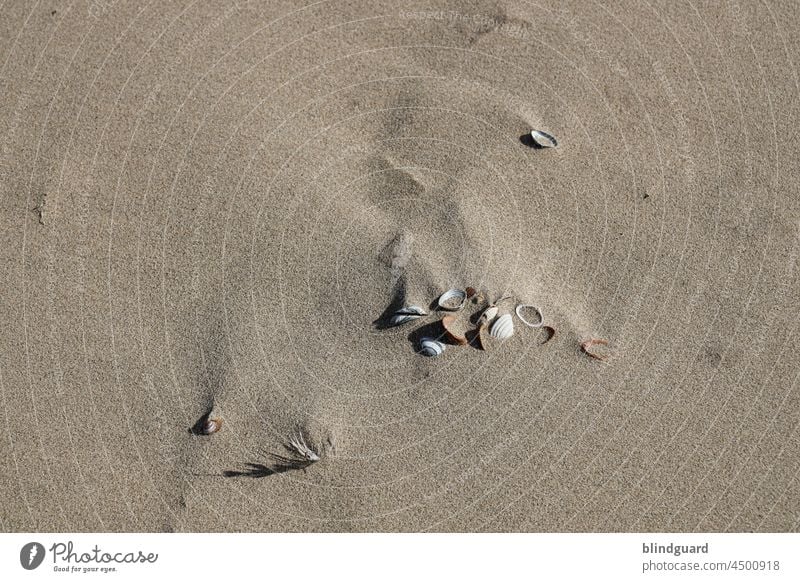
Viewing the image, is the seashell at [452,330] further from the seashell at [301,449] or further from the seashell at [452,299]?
the seashell at [301,449]

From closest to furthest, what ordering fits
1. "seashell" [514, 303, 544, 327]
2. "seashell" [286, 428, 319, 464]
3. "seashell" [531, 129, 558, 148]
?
1. "seashell" [286, 428, 319, 464]
2. "seashell" [514, 303, 544, 327]
3. "seashell" [531, 129, 558, 148]

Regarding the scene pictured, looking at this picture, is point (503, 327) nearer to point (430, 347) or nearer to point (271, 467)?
point (430, 347)

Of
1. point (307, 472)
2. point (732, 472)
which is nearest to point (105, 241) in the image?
point (307, 472)

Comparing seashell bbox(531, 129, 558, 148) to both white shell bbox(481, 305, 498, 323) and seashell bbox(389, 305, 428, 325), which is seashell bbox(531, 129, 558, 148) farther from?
seashell bbox(389, 305, 428, 325)

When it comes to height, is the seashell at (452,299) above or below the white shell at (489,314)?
above

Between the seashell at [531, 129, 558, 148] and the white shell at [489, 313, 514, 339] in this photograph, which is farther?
the seashell at [531, 129, 558, 148]

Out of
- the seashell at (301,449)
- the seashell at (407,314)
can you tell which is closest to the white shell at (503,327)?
the seashell at (407,314)

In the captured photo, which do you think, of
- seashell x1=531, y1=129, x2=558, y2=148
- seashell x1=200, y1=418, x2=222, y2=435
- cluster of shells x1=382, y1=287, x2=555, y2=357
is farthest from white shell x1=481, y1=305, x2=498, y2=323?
seashell x1=200, y1=418, x2=222, y2=435
